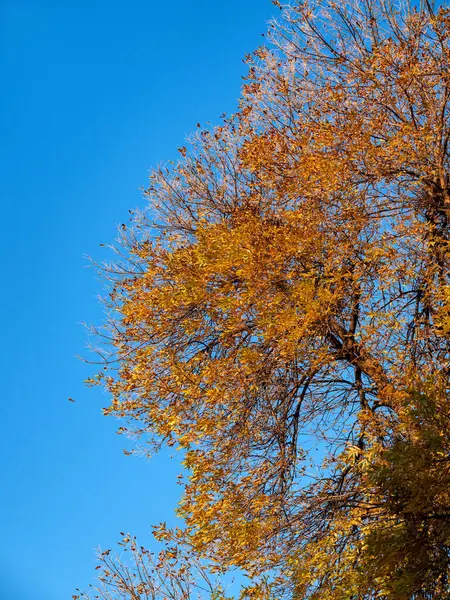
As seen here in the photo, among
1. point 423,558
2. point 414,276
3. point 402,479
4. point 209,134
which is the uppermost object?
point 209,134

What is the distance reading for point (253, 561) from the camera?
7.22 meters

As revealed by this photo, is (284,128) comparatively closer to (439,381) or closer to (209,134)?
(209,134)

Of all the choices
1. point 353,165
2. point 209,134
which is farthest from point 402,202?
point 209,134

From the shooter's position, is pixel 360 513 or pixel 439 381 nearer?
pixel 439 381

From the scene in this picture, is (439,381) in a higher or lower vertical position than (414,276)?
lower

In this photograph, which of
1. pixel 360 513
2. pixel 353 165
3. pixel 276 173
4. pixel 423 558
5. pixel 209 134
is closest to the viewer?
pixel 423 558

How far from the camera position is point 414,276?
764cm

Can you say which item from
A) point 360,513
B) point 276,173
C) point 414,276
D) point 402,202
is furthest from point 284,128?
point 360,513

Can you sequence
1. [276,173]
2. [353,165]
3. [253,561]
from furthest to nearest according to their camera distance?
[276,173], [353,165], [253,561]

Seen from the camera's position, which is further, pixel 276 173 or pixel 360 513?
pixel 276 173

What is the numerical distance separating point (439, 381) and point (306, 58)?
17.8ft

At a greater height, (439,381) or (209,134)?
(209,134)

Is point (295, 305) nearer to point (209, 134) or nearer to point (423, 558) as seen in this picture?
point (423, 558)

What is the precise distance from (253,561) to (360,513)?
1337mm
